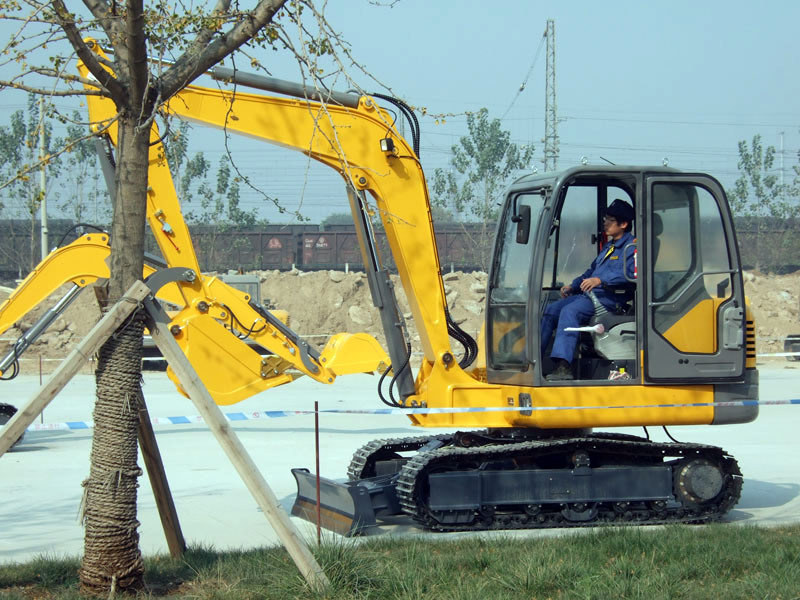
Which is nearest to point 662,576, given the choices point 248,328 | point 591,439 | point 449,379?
point 591,439

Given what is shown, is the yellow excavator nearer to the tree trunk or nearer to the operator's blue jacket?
the operator's blue jacket

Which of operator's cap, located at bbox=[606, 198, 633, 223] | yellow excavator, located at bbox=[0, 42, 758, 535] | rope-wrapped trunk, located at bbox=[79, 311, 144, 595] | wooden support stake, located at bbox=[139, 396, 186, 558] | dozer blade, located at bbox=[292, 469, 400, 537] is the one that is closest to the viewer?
rope-wrapped trunk, located at bbox=[79, 311, 144, 595]

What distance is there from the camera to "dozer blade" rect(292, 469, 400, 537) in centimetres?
766

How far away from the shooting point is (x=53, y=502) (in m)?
9.03

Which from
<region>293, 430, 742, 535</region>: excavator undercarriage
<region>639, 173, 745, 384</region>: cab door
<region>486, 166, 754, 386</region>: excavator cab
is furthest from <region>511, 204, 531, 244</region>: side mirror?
<region>293, 430, 742, 535</region>: excavator undercarriage

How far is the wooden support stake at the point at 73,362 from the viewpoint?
17.1 ft

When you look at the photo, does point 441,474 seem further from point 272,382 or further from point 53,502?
point 53,502

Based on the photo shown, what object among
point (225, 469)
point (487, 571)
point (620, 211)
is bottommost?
point (225, 469)

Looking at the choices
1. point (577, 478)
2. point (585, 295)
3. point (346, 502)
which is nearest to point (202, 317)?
point (346, 502)

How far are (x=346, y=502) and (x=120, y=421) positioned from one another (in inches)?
105

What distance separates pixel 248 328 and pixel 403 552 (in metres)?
4.37

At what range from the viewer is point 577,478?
8.02 metres

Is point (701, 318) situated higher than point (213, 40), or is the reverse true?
point (213, 40)

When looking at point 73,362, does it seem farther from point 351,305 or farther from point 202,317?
point 351,305
